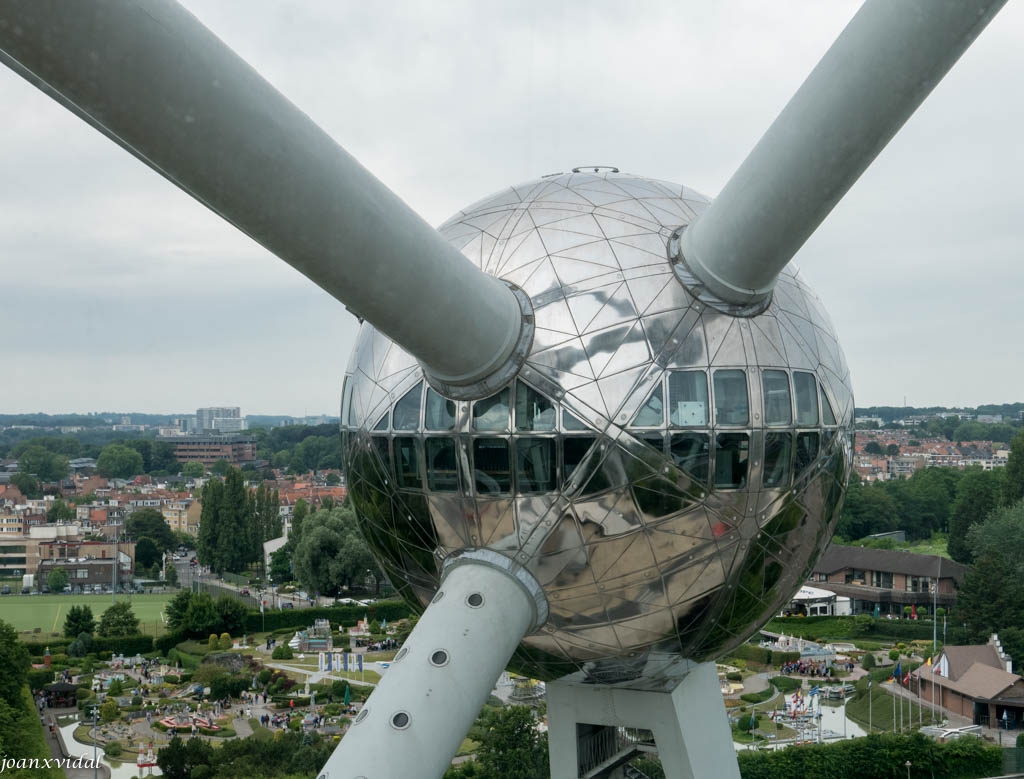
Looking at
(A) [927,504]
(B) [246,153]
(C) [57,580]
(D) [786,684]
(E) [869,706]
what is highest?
(B) [246,153]

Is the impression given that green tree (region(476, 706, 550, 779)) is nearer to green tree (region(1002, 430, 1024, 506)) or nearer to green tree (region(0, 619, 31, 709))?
green tree (region(0, 619, 31, 709))

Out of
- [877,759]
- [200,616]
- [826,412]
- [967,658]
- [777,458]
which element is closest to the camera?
[777,458]

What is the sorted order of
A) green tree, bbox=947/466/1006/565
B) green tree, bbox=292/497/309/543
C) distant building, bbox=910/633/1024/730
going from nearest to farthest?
distant building, bbox=910/633/1024/730 → green tree, bbox=947/466/1006/565 → green tree, bbox=292/497/309/543

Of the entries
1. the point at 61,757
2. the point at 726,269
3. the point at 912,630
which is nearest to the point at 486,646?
the point at 726,269

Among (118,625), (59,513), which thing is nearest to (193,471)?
(59,513)

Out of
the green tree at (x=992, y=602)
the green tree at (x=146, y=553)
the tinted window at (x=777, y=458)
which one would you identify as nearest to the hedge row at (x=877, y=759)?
the green tree at (x=992, y=602)

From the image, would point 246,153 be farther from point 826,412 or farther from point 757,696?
point 757,696

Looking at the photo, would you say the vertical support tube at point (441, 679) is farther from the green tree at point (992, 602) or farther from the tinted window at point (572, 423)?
the green tree at point (992, 602)

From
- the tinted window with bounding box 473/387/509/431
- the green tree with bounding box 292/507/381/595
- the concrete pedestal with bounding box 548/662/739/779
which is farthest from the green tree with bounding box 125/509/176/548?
the tinted window with bounding box 473/387/509/431
